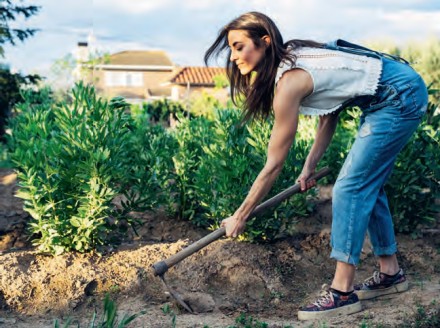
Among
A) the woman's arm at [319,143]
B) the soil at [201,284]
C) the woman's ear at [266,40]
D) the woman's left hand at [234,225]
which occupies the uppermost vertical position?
the woman's ear at [266,40]

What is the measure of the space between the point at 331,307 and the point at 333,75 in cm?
137

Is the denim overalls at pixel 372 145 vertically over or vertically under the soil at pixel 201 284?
over

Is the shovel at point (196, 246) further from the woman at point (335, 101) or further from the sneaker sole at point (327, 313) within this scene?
the sneaker sole at point (327, 313)

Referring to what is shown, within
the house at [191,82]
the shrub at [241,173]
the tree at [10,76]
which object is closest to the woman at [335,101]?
the shrub at [241,173]

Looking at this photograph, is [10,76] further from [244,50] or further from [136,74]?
[136,74]

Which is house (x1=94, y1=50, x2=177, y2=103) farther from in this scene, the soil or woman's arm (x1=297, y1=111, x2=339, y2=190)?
woman's arm (x1=297, y1=111, x2=339, y2=190)

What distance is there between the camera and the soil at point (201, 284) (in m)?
3.89

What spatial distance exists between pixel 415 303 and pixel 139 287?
1732 millimetres

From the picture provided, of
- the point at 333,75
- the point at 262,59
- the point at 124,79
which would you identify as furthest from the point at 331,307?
the point at 124,79

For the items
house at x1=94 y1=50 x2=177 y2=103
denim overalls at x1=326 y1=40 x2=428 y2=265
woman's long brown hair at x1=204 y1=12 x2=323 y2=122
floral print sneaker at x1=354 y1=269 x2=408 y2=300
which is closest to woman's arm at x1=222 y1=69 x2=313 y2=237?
woman's long brown hair at x1=204 y1=12 x2=323 y2=122

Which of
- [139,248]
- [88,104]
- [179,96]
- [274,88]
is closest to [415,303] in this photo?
[274,88]

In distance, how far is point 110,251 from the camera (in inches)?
179

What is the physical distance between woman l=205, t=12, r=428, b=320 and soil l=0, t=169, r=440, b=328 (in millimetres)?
384

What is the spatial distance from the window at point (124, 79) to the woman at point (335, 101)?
4844 cm
